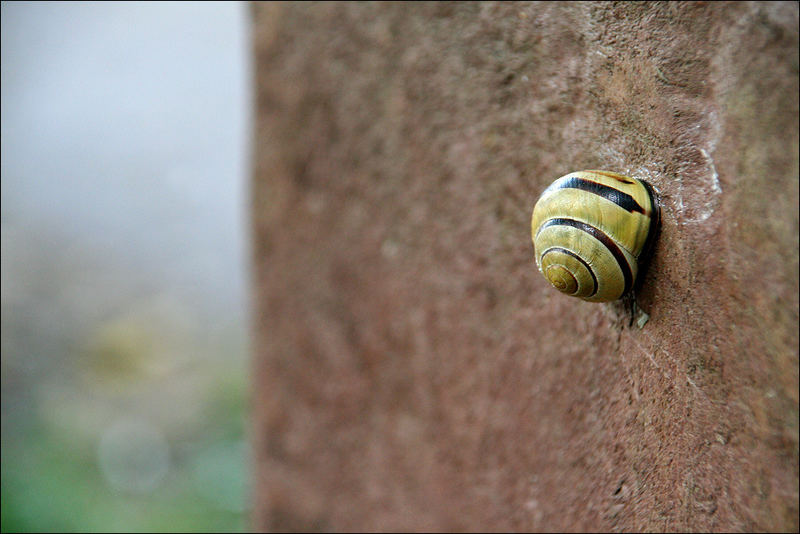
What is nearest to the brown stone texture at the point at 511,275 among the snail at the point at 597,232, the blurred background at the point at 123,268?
the snail at the point at 597,232

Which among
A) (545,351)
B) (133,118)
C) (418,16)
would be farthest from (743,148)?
(133,118)

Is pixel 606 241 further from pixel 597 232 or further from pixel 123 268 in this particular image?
pixel 123 268

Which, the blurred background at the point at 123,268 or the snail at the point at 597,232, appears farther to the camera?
the blurred background at the point at 123,268

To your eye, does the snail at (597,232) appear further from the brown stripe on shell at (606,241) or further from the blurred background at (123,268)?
the blurred background at (123,268)

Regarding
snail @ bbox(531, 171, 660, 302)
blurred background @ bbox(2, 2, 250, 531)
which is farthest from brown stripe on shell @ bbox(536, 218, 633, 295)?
blurred background @ bbox(2, 2, 250, 531)

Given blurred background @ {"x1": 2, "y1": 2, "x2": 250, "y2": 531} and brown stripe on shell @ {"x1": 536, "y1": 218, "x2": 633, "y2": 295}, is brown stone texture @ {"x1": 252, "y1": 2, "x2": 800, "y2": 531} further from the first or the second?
blurred background @ {"x1": 2, "y1": 2, "x2": 250, "y2": 531}

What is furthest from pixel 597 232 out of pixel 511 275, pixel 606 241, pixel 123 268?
pixel 123 268

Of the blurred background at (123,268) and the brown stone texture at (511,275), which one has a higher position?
the brown stone texture at (511,275)
